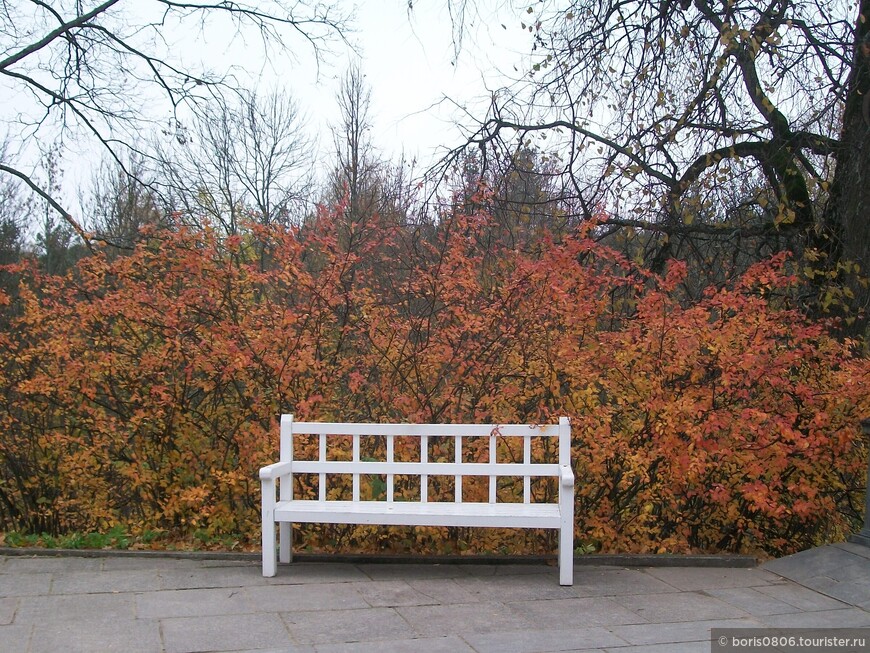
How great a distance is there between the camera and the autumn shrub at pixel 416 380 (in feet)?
19.2

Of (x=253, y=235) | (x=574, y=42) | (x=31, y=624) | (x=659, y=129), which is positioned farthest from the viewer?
(x=574, y=42)

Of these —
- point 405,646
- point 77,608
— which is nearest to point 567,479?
point 405,646

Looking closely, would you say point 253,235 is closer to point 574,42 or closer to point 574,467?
point 574,467

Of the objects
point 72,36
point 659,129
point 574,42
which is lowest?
point 659,129

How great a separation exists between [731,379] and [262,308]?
11.0ft

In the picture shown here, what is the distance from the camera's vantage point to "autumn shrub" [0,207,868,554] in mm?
5848

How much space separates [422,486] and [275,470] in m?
0.98

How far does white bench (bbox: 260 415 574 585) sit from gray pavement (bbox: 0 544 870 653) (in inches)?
13.8

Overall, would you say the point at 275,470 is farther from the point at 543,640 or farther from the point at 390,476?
the point at 543,640

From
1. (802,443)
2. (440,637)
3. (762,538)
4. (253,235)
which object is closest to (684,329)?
(802,443)

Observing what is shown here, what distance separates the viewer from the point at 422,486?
Answer: 219 inches

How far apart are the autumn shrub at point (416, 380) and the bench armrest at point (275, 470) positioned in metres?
0.56

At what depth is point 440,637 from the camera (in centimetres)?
405

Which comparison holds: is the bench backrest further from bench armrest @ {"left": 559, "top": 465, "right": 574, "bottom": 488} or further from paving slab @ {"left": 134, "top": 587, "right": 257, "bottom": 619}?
paving slab @ {"left": 134, "top": 587, "right": 257, "bottom": 619}
